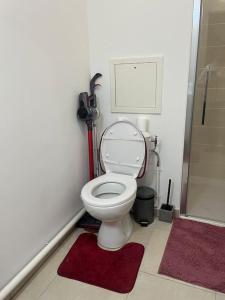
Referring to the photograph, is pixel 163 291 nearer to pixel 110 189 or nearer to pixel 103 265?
pixel 103 265

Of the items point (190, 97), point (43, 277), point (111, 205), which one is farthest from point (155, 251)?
point (190, 97)

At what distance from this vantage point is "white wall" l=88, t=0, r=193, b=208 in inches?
65.4

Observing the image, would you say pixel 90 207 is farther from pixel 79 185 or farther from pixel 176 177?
pixel 176 177

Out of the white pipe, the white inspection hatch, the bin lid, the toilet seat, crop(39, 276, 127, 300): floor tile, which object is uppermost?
the white inspection hatch

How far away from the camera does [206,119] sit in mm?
2277

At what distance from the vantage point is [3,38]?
3.79 feet

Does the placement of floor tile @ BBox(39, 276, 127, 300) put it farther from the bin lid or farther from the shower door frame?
the shower door frame

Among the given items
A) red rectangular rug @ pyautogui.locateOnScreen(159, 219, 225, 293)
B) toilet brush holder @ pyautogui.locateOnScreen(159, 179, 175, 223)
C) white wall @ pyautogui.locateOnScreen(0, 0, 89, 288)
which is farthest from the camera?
toilet brush holder @ pyautogui.locateOnScreen(159, 179, 175, 223)

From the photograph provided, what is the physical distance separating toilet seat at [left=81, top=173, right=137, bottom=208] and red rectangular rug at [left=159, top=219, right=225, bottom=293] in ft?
1.69

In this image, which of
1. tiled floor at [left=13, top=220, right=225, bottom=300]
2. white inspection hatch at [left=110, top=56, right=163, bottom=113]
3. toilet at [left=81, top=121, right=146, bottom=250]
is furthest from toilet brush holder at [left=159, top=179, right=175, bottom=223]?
white inspection hatch at [left=110, top=56, right=163, bottom=113]

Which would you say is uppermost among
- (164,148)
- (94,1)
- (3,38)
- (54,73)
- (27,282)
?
(94,1)

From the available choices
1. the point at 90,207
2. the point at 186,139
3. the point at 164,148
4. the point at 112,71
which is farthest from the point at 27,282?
the point at 112,71

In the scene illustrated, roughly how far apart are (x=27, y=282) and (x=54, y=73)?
1.34 meters

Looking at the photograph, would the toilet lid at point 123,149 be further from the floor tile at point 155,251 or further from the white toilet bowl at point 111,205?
the floor tile at point 155,251
